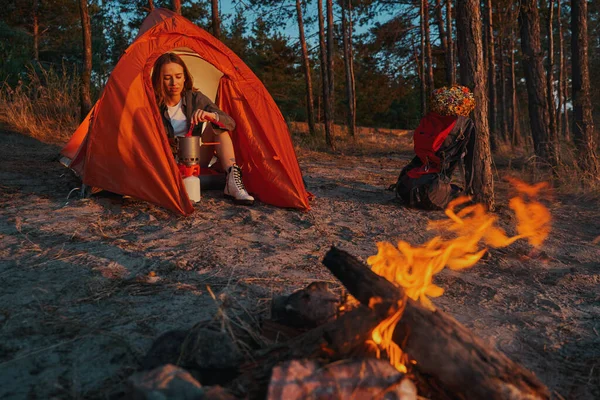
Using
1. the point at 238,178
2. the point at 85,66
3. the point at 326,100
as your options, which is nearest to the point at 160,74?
the point at 238,178

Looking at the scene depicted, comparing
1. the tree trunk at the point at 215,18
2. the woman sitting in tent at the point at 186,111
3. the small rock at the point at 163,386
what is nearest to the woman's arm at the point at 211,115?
the woman sitting in tent at the point at 186,111

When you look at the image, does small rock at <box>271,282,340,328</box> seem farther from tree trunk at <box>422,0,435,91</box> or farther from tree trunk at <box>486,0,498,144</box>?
tree trunk at <box>422,0,435,91</box>

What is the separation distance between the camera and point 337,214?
4.53m

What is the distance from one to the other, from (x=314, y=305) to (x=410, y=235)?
2181 mm

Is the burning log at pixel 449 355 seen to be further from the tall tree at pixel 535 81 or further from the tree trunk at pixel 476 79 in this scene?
the tall tree at pixel 535 81

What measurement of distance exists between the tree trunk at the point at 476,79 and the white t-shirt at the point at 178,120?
2815 millimetres

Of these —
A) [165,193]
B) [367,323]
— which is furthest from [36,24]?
[367,323]

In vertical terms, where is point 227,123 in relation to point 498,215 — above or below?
above

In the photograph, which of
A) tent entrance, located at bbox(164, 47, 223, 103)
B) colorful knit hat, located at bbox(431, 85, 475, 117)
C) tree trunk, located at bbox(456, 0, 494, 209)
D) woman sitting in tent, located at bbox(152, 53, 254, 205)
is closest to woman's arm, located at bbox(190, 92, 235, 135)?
woman sitting in tent, located at bbox(152, 53, 254, 205)

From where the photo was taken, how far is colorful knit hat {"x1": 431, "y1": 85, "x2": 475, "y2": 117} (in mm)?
4426

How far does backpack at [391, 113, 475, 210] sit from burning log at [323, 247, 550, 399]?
10.4 ft

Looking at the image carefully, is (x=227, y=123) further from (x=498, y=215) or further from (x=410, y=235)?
(x=498, y=215)

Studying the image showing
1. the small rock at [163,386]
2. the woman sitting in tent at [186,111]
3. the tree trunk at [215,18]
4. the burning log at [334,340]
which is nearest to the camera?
the small rock at [163,386]

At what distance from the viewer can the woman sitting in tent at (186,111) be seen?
459 centimetres
